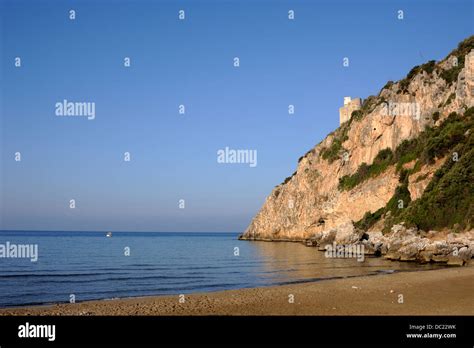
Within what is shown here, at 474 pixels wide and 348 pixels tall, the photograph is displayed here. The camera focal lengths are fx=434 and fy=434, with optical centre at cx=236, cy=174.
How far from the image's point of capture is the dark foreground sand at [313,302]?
53.9 ft

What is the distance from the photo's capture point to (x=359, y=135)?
75875 mm

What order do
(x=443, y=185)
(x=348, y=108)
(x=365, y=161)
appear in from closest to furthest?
1. (x=443, y=185)
2. (x=365, y=161)
3. (x=348, y=108)

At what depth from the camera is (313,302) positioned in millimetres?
18484

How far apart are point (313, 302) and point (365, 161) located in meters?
57.2

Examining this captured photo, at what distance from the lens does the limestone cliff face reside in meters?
59.8
